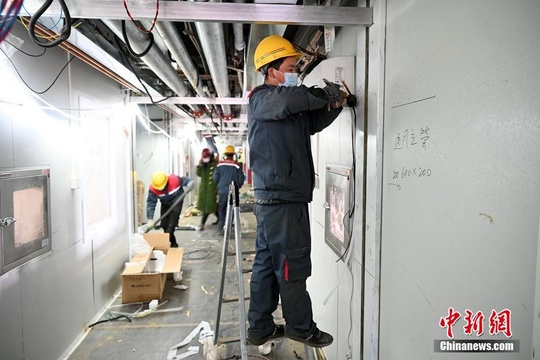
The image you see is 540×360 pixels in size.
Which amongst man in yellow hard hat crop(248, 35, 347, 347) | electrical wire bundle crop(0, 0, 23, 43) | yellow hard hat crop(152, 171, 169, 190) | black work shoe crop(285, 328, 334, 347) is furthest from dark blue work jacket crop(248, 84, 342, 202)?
yellow hard hat crop(152, 171, 169, 190)

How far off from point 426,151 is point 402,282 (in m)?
0.48

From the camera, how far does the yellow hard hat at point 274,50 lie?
153 centimetres

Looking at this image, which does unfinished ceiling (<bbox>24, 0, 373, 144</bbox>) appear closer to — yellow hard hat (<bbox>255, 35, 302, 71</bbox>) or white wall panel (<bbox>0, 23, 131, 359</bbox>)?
yellow hard hat (<bbox>255, 35, 302, 71</bbox>)

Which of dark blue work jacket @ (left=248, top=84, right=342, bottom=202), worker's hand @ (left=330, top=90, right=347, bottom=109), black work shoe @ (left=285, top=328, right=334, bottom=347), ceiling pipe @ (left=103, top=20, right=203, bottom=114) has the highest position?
ceiling pipe @ (left=103, top=20, right=203, bottom=114)

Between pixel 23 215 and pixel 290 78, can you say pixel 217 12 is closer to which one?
pixel 290 78

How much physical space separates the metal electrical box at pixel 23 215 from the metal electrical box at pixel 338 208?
1.90 metres

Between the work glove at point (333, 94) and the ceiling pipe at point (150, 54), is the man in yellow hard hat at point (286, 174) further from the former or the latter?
the ceiling pipe at point (150, 54)

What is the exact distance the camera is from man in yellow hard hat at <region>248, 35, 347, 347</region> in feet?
4.80

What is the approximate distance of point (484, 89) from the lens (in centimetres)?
71

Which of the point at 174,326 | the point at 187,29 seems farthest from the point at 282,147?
the point at 174,326

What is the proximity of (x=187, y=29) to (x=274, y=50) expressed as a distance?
35.2 inches

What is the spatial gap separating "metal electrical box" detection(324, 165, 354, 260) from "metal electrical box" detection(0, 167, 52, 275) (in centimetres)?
190

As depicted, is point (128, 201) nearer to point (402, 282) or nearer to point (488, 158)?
point (402, 282)

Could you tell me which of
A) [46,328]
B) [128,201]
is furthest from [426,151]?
[128,201]
